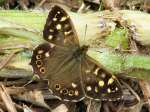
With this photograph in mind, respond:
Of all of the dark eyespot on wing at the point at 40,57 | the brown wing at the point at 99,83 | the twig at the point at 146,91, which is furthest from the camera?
the twig at the point at 146,91

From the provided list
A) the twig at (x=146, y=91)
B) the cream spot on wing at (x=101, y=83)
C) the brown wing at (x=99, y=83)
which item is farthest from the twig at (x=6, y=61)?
the twig at (x=146, y=91)

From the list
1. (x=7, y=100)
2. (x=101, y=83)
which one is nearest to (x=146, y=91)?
(x=101, y=83)

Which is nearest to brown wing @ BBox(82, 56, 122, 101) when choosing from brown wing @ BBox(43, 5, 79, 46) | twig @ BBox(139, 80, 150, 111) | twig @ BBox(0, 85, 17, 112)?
brown wing @ BBox(43, 5, 79, 46)

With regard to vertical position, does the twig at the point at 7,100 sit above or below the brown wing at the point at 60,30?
below

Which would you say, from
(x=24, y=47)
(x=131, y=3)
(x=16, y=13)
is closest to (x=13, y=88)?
(x=24, y=47)

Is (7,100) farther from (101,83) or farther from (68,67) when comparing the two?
(101,83)

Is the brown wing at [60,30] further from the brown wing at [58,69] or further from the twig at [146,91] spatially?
the twig at [146,91]

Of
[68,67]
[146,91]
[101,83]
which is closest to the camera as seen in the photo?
[101,83]

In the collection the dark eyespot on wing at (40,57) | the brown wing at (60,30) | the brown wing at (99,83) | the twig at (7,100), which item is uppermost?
the brown wing at (60,30)
